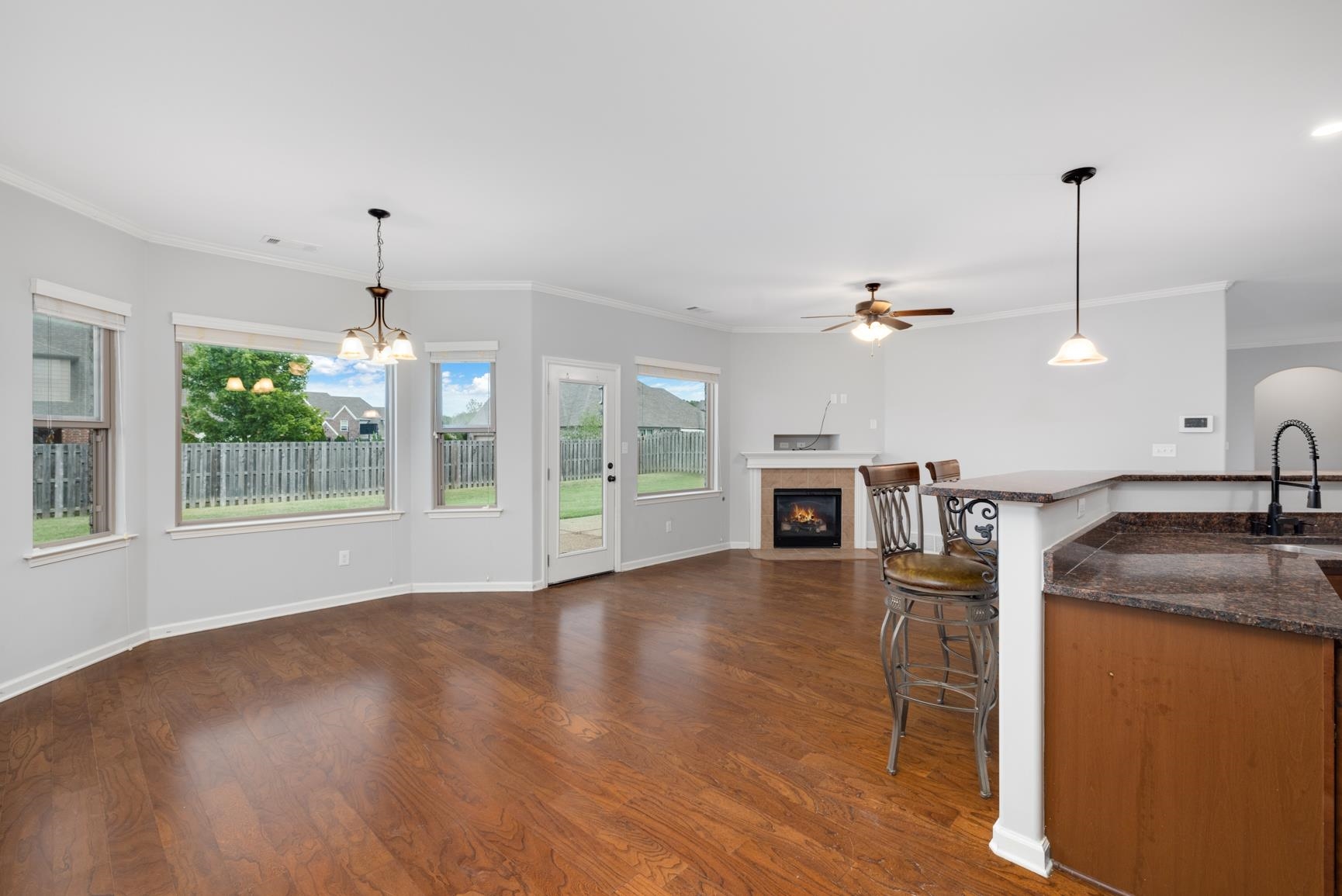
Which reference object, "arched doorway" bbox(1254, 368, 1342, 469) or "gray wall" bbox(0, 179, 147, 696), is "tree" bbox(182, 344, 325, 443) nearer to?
"gray wall" bbox(0, 179, 147, 696)

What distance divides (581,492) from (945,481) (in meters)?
3.33

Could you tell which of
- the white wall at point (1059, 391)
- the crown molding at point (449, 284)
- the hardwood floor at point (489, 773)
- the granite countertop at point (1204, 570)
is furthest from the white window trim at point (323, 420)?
the white wall at point (1059, 391)

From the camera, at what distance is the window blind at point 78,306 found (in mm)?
3143

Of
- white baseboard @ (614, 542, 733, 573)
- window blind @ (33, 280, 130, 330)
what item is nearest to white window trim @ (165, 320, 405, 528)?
window blind @ (33, 280, 130, 330)

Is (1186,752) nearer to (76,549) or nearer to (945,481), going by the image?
(945,481)

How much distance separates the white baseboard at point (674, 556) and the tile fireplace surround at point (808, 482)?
1.26 ft

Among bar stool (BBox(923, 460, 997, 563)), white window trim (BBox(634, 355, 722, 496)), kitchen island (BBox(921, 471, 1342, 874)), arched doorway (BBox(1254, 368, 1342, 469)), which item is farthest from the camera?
arched doorway (BBox(1254, 368, 1342, 469))

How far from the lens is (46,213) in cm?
316

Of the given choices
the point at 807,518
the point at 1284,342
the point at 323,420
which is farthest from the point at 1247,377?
the point at 323,420

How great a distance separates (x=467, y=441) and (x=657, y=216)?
2550 mm

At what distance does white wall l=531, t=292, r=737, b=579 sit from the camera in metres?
5.08

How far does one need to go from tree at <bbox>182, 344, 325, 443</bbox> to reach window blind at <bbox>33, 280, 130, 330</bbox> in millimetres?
463

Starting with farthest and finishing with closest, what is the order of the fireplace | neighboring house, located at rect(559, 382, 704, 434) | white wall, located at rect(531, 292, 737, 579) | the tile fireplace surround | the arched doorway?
the arched doorway < the fireplace < the tile fireplace surround < neighboring house, located at rect(559, 382, 704, 434) < white wall, located at rect(531, 292, 737, 579)

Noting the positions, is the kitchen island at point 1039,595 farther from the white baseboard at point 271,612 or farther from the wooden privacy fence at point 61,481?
the wooden privacy fence at point 61,481
